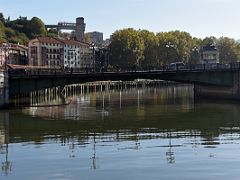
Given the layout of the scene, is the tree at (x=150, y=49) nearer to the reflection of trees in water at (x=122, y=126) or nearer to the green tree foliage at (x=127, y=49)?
the green tree foliage at (x=127, y=49)

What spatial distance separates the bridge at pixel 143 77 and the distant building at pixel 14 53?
56624 millimetres

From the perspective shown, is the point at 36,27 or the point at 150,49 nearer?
the point at 150,49

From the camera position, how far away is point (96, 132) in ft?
133

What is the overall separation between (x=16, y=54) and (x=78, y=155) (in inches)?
4604

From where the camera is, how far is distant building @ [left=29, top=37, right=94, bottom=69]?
5787 inches

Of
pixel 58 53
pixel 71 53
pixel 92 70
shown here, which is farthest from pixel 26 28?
pixel 92 70

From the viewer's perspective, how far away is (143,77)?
7156 cm

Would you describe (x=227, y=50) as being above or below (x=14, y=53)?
above

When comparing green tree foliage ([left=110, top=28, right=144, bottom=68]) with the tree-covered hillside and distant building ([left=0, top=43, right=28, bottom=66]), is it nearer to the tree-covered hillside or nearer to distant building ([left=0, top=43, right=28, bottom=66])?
distant building ([left=0, top=43, right=28, bottom=66])

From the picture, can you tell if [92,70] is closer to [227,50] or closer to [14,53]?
[14,53]

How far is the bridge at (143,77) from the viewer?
216ft

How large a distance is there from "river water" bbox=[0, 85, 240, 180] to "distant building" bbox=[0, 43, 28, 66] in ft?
239

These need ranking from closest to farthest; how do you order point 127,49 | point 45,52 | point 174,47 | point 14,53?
1. point 14,53
2. point 127,49
3. point 45,52
4. point 174,47

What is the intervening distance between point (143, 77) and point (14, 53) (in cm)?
7681
